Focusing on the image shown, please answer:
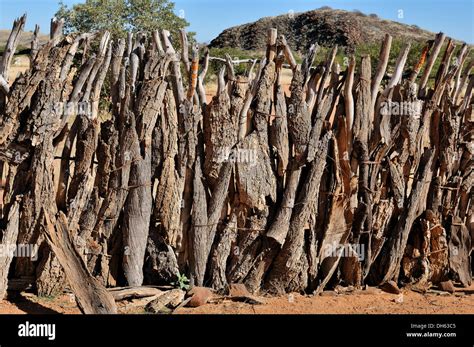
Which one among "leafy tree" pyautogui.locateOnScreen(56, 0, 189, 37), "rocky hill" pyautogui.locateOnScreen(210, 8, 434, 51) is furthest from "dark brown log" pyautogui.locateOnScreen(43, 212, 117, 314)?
"rocky hill" pyautogui.locateOnScreen(210, 8, 434, 51)

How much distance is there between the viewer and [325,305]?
201 inches

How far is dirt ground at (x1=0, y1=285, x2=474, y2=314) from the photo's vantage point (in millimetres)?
4855

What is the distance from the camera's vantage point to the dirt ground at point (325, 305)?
191 inches

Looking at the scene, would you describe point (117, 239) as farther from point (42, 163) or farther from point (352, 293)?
point (352, 293)

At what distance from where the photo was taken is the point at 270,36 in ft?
Result: 17.1

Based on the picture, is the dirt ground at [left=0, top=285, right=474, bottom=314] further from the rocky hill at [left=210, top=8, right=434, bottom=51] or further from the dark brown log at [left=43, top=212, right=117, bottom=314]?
the rocky hill at [left=210, top=8, right=434, bottom=51]

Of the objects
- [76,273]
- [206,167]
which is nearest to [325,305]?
[206,167]

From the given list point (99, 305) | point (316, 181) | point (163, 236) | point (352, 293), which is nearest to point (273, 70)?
point (316, 181)

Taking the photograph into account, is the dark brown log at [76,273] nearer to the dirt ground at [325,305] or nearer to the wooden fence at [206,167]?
the wooden fence at [206,167]

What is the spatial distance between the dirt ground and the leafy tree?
41.7 ft

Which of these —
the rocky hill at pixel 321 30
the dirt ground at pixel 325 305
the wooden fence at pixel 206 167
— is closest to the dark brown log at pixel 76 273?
the wooden fence at pixel 206 167

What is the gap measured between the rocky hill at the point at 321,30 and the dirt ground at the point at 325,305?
3156cm

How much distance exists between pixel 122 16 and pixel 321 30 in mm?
23201

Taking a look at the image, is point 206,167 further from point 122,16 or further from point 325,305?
point 122,16
